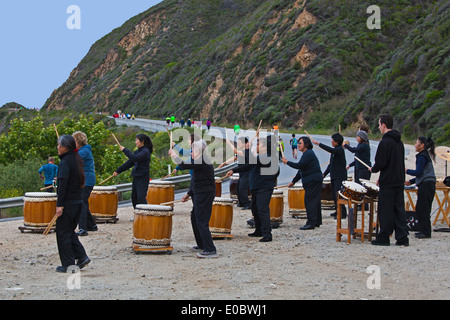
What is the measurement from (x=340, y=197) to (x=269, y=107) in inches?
2282

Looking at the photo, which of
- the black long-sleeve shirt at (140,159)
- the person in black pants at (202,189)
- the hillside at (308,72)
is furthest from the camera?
the hillside at (308,72)

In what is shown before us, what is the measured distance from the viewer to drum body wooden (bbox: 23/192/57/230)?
13.6m

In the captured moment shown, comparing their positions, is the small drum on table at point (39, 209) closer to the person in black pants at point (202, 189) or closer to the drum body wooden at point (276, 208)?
the person in black pants at point (202, 189)

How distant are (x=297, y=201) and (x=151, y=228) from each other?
6037 mm

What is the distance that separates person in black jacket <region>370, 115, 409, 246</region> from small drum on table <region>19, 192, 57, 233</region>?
6.55 metres

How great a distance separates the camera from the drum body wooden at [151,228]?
36.5ft

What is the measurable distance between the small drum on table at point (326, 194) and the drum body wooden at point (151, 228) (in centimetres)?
739

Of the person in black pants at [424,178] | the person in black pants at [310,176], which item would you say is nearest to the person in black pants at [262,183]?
the person in black pants at [310,176]

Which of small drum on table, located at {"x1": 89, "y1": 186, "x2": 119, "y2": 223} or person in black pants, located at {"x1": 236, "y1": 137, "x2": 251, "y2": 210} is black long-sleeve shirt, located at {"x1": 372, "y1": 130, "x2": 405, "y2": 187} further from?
small drum on table, located at {"x1": 89, "y1": 186, "x2": 119, "y2": 223}

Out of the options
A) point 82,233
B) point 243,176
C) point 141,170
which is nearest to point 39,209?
point 82,233

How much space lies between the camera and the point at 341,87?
6862cm

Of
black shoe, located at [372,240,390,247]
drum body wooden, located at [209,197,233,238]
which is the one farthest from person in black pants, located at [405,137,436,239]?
drum body wooden, located at [209,197,233,238]
